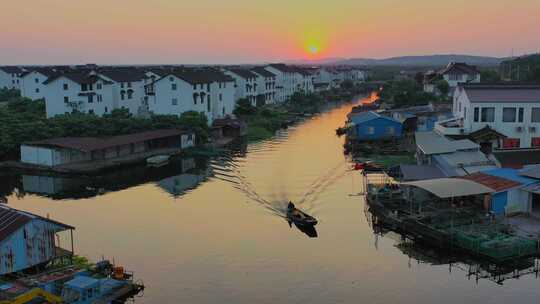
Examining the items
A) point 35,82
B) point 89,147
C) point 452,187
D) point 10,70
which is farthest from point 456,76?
point 10,70

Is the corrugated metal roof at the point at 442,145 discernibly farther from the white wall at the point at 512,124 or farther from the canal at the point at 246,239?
the canal at the point at 246,239

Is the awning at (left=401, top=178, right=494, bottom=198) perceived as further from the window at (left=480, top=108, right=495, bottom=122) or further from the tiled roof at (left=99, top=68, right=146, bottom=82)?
the tiled roof at (left=99, top=68, right=146, bottom=82)

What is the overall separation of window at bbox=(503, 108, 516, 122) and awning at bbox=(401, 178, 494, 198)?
896 centimetres

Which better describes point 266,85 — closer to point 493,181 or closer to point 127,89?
point 127,89

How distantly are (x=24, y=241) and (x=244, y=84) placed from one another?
38544mm

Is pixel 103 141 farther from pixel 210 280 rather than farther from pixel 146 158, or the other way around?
pixel 210 280

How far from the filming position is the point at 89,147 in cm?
2656

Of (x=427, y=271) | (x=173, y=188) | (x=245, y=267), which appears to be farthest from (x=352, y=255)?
(x=173, y=188)

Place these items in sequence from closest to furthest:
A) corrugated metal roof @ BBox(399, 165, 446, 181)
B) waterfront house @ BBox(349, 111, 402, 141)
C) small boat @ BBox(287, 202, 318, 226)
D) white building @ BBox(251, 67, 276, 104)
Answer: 1. small boat @ BBox(287, 202, 318, 226)
2. corrugated metal roof @ BBox(399, 165, 446, 181)
3. waterfront house @ BBox(349, 111, 402, 141)
4. white building @ BBox(251, 67, 276, 104)

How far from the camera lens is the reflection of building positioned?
2312 centimetres

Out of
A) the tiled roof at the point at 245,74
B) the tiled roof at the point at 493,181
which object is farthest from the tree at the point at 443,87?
the tiled roof at the point at 493,181

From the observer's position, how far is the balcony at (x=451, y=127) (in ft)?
82.4

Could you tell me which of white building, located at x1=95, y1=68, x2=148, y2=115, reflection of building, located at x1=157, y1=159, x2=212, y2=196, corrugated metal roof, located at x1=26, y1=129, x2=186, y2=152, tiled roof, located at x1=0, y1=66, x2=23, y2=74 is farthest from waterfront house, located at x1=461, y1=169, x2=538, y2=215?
tiled roof, located at x1=0, y1=66, x2=23, y2=74

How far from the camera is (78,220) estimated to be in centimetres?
1877
